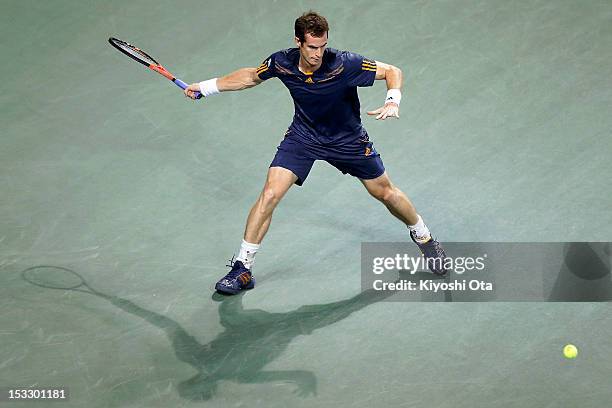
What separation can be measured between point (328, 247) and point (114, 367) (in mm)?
2338

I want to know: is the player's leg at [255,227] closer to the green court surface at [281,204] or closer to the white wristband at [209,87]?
the green court surface at [281,204]

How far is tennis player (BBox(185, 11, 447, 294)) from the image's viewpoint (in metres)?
8.08

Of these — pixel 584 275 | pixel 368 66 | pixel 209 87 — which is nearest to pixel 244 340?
pixel 209 87

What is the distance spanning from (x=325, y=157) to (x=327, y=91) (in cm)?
61

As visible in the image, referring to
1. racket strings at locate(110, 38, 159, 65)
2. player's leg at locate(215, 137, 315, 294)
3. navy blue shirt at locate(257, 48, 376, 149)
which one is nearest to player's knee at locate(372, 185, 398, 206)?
navy blue shirt at locate(257, 48, 376, 149)

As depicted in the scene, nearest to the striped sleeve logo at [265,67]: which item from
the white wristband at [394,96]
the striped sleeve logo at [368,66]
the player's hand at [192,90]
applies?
the player's hand at [192,90]

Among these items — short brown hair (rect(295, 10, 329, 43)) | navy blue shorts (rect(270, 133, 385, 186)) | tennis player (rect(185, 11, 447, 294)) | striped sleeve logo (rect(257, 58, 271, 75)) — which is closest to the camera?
short brown hair (rect(295, 10, 329, 43))

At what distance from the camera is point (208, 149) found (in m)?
10.4

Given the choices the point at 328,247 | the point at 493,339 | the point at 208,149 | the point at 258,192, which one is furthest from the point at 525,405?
the point at 208,149

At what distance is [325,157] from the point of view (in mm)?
8477

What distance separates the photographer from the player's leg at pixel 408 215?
28.2ft

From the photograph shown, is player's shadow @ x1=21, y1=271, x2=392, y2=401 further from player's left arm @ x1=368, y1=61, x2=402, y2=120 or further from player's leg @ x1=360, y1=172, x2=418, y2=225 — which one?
player's left arm @ x1=368, y1=61, x2=402, y2=120

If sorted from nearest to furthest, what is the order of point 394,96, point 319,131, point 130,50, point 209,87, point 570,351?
point 570,351, point 394,96, point 319,131, point 209,87, point 130,50

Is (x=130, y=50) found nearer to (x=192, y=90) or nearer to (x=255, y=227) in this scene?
(x=192, y=90)
